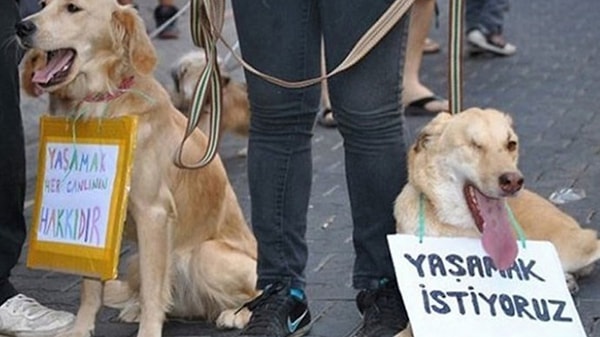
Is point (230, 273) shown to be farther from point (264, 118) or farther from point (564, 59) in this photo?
point (564, 59)

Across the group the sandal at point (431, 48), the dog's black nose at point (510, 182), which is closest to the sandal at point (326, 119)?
the sandal at point (431, 48)

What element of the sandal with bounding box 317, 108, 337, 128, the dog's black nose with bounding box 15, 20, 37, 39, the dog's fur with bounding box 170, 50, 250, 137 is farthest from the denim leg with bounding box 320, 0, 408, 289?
the sandal with bounding box 317, 108, 337, 128

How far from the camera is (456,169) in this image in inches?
161

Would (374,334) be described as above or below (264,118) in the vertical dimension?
below

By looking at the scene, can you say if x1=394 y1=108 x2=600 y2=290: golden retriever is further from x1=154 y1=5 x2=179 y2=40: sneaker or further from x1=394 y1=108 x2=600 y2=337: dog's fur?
x1=154 y1=5 x2=179 y2=40: sneaker

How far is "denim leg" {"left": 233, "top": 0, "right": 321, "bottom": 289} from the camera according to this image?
4.19 m

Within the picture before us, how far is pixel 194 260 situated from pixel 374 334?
0.77 meters

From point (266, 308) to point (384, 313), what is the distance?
1.25ft

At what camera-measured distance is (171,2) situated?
1057 cm

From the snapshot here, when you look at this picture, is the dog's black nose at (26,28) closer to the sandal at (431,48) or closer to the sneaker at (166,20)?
the sneaker at (166,20)

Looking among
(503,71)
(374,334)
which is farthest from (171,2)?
(374,334)

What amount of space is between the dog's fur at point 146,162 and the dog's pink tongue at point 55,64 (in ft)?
0.09

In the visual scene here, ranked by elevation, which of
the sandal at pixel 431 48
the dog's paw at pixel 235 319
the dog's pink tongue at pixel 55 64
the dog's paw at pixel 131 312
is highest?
the dog's pink tongue at pixel 55 64

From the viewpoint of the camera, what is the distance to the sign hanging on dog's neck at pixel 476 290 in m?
3.99
